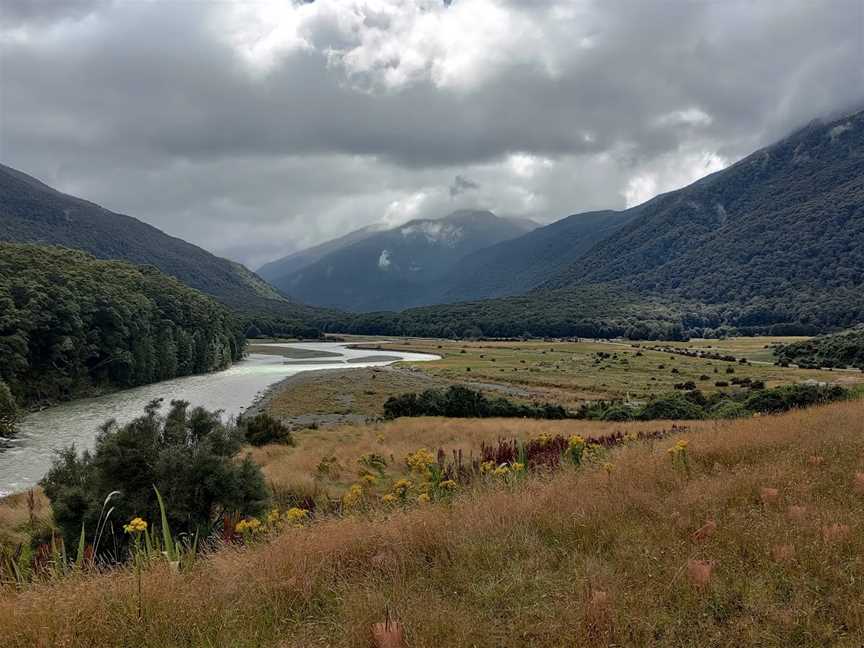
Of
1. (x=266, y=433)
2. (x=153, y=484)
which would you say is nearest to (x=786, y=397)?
(x=266, y=433)

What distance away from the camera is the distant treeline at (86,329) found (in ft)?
158

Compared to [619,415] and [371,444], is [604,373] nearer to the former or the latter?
[619,415]

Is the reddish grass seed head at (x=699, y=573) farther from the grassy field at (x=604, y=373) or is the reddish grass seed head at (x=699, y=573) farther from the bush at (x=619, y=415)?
the grassy field at (x=604, y=373)

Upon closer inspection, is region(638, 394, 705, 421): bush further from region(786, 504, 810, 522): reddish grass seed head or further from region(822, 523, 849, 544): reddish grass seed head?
region(822, 523, 849, 544): reddish grass seed head

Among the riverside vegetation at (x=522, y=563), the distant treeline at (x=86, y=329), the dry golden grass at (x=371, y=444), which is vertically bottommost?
the dry golden grass at (x=371, y=444)

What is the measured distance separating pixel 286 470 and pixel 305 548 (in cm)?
1321

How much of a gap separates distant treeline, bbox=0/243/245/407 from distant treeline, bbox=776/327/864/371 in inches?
3416

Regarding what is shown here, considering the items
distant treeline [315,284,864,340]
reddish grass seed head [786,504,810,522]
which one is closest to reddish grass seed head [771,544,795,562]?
reddish grass seed head [786,504,810,522]

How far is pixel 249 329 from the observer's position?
16312 cm

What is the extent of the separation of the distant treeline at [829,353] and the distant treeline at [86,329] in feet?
285

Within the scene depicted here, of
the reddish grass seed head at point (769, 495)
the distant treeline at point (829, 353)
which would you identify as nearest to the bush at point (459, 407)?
the reddish grass seed head at point (769, 495)

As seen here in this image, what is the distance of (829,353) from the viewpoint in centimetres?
8050

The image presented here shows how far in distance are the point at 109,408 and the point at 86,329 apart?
14.1m

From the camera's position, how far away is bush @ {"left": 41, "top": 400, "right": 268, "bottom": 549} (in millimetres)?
10086
